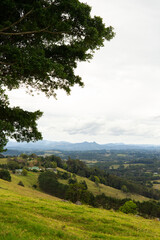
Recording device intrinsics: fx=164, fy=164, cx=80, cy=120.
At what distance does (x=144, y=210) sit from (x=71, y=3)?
71976 mm

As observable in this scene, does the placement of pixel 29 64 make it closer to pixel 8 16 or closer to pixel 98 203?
pixel 8 16

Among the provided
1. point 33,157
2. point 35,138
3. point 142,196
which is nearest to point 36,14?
point 35,138

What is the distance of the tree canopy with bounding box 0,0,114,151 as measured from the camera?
9.53m

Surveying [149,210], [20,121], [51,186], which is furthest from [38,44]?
[51,186]

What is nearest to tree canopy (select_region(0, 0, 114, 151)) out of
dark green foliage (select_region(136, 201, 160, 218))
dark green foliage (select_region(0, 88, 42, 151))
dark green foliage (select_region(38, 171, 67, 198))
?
dark green foliage (select_region(0, 88, 42, 151))

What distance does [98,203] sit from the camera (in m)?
66.0

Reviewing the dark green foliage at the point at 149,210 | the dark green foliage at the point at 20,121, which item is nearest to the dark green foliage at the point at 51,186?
the dark green foliage at the point at 149,210

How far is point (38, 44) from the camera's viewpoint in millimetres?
11797

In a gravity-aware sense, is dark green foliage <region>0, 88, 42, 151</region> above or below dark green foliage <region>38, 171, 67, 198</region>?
above

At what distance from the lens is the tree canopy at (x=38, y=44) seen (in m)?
9.53

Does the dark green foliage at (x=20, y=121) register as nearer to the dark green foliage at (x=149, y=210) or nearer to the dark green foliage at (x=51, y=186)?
the dark green foliage at (x=149, y=210)

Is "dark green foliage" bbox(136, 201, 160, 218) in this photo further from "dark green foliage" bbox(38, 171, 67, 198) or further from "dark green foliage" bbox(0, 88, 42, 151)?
"dark green foliage" bbox(0, 88, 42, 151)

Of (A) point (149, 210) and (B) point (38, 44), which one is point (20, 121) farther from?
(A) point (149, 210)

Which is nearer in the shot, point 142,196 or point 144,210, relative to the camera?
point 144,210
